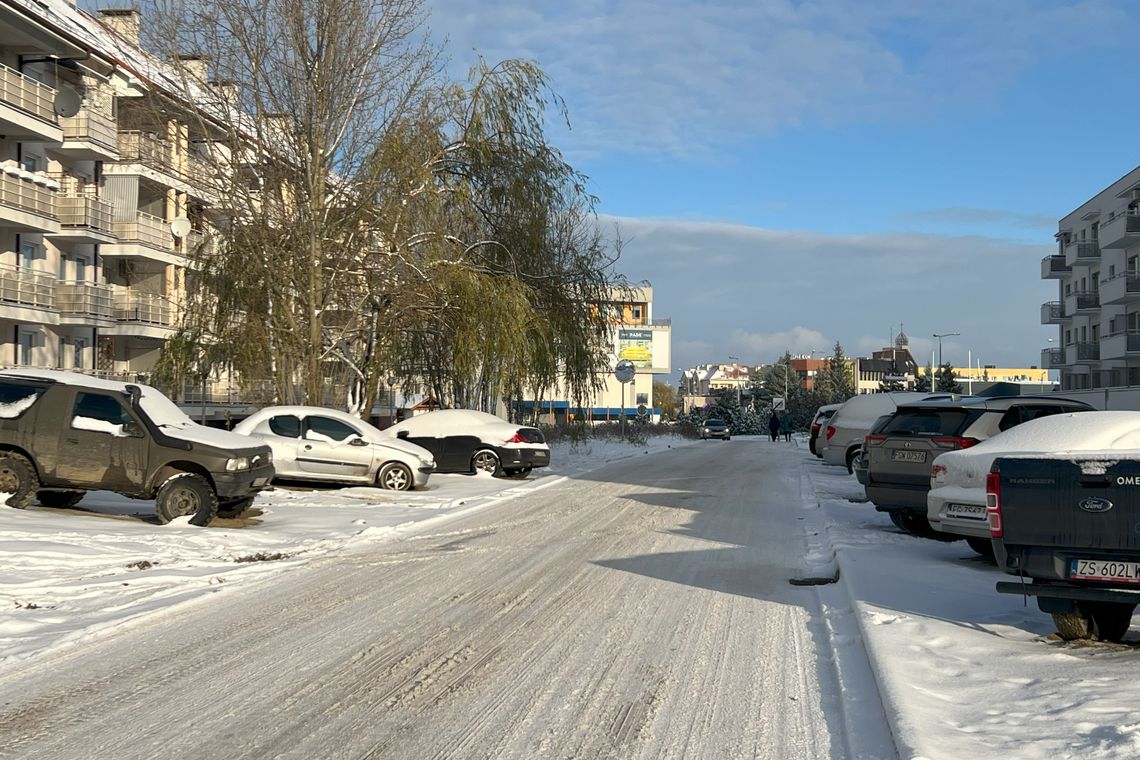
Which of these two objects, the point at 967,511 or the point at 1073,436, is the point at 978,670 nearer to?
the point at 1073,436

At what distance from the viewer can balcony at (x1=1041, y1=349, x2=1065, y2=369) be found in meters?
74.4

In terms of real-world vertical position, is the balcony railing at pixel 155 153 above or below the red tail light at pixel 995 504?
above

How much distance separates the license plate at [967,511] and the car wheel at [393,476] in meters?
11.7

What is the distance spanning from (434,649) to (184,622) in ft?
7.46

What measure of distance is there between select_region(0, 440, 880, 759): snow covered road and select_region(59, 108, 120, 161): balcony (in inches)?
1192

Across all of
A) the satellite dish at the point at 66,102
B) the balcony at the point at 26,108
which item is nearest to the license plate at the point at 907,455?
the balcony at the point at 26,108

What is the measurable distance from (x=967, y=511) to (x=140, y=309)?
37404 mm

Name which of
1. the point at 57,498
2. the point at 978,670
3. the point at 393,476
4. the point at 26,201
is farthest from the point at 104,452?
the point at 26,201

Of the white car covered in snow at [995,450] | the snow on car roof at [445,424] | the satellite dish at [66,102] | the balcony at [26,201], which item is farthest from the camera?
the satellite dish at [66,102]

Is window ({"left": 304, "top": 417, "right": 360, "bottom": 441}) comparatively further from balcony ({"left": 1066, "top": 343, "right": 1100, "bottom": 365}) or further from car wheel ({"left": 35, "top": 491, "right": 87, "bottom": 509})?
balcony ({"left": 1066, "top": 343, "right": 1100, "bottom": 365})

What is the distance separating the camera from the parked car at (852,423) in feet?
89.4

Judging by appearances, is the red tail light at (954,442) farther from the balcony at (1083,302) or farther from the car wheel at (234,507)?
the balcony at (1083,302)

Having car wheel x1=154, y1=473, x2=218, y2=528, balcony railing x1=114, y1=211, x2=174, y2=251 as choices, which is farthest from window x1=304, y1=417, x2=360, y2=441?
balcony railing x1=114, y1=211, x2=174, y2=251

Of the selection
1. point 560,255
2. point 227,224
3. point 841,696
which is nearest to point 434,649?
point 841,696
